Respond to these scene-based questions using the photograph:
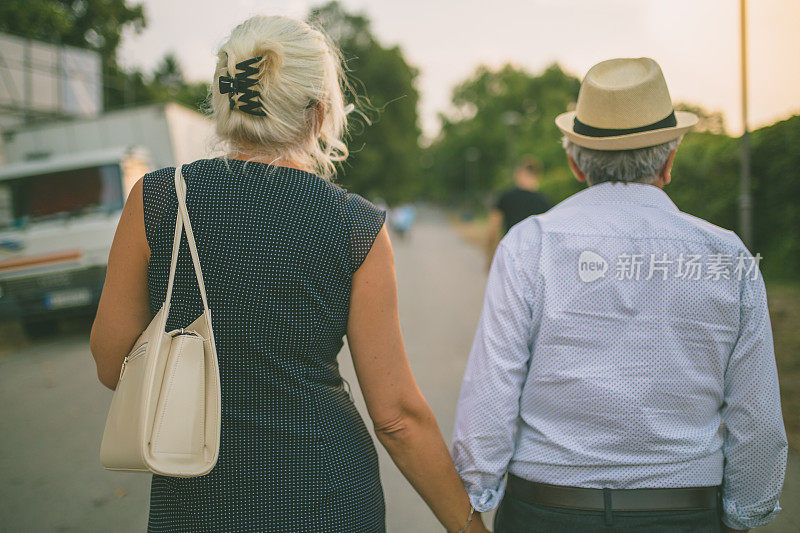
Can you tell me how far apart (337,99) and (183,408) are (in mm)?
802

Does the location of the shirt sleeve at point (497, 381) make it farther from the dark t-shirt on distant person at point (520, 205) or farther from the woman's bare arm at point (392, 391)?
the dark t-shirt on distant person at point (520, 205)

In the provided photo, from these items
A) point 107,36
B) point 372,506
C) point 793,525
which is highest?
point 107,36

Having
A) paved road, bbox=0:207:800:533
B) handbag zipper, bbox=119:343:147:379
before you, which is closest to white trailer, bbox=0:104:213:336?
paved road, bbox=0:207:800:533

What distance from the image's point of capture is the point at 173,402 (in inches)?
46.1

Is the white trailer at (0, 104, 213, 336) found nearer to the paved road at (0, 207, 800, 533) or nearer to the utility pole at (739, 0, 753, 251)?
the paved road at (0, 207, 800, 533)

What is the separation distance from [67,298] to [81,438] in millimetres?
4024

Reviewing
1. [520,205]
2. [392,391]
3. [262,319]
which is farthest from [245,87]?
[520,205]

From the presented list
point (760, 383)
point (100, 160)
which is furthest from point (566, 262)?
point (100, 160)

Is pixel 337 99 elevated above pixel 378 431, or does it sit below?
above

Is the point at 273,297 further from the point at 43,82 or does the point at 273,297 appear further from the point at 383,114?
the point at 383,114

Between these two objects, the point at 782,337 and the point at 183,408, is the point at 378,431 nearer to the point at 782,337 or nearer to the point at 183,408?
the point at 183,408

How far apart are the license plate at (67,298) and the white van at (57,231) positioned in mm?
12

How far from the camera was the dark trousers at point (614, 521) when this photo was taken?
146cm

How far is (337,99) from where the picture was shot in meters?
1.44
